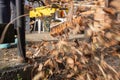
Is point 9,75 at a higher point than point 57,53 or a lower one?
lower

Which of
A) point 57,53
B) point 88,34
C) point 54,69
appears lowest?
point 54,69

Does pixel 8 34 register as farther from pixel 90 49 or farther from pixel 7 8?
pixel 90 49

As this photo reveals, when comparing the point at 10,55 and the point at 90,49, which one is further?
the point at 10,55

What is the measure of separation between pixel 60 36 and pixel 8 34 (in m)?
1.26

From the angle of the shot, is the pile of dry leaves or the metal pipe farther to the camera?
the metal pipe

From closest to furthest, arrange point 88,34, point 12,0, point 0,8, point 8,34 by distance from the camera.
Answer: point 88,34 < point 8,34 < point 0,8 < point 12,0

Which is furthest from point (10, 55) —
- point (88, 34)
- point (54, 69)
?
point (88, 34)

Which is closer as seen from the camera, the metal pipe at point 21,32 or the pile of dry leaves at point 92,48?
the pile of dry leaves at point 92,48

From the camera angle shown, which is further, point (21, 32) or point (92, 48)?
point (21, 32)

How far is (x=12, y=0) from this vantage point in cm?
424

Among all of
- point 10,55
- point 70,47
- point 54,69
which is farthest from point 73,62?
point 10,55

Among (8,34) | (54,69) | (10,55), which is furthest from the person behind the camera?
(10,55)

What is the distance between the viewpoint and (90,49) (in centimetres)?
175

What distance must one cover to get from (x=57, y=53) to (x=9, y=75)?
3.38 ft
